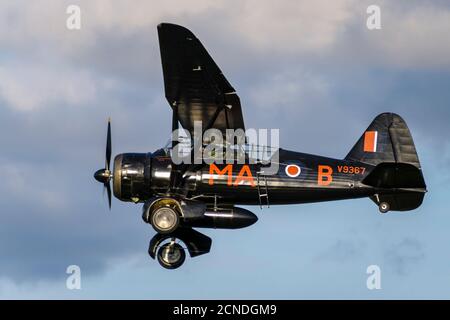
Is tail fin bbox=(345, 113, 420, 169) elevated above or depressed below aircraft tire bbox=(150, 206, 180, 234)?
above

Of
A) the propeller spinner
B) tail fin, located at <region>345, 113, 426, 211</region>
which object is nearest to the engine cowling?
the propeller spinner

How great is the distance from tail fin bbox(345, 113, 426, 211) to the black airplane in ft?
0.08

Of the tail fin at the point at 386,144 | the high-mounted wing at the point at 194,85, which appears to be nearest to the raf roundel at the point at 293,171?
the high-mounted wing at the point at 194,85

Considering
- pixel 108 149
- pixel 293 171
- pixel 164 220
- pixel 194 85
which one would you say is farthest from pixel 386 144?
pixel 108 149

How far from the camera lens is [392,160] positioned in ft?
79.2

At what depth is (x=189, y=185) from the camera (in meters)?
23.1

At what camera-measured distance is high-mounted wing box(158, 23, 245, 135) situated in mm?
21531

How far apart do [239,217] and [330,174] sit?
89.2 inches

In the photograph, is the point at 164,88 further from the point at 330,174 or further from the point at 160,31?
the point at 330,174

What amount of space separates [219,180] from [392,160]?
4144 mm

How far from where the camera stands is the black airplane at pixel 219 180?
22.6 m

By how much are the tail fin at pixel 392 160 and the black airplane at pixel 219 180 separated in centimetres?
2

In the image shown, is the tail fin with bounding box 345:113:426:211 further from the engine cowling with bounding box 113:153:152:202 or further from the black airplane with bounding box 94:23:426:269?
the engine cowling with bounding box 113:153:152:202

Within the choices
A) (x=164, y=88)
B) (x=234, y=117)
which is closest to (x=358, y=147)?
(x=234, y=117)
